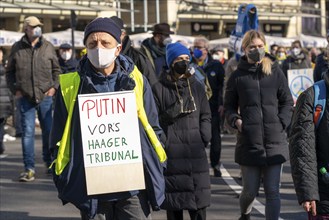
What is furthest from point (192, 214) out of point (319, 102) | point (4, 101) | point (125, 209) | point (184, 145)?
point (4, 101)

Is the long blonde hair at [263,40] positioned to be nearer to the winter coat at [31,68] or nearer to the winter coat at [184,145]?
the winter coat at [184,145]

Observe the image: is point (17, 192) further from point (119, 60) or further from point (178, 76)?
point (119, 60)

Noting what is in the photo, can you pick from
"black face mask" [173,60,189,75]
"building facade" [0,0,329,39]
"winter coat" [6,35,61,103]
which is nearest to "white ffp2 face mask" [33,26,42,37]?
"winter coat" [6,35,61,103]

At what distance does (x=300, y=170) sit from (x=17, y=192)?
6251 millimetres

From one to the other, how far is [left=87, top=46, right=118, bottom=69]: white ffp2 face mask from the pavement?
13.0ft

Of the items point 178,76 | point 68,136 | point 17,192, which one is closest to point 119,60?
point 68,136

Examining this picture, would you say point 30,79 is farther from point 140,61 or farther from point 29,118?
point 140,61

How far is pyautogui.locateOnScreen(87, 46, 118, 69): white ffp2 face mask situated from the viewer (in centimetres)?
533

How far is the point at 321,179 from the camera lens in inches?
206

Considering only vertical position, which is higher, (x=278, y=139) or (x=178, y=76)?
(x=178, y=76)

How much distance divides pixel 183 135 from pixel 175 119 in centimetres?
15

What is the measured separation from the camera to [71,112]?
17.7 feet

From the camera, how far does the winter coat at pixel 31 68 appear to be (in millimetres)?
11750

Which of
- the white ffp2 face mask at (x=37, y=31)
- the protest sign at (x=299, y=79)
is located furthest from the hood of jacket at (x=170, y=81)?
the protest sign at (x=299, y=79)
